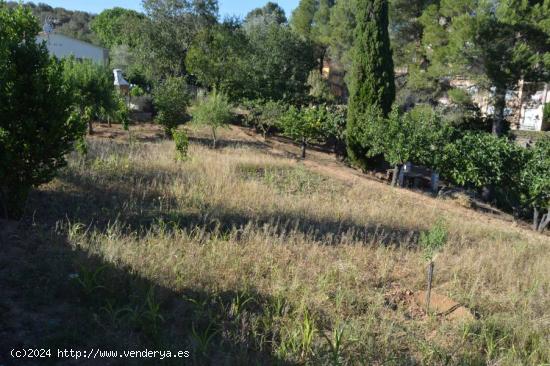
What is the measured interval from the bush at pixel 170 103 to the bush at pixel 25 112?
27.7ft

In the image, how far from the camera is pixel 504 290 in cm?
491

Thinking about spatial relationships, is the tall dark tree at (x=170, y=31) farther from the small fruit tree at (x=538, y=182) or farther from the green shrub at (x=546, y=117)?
the green shrub at (x=546, y=117)

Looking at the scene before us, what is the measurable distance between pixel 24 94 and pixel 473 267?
18.4ft

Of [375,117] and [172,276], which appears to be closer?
[172,276]

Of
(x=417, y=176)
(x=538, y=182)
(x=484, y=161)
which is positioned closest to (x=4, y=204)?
→ (x=538, y=182)

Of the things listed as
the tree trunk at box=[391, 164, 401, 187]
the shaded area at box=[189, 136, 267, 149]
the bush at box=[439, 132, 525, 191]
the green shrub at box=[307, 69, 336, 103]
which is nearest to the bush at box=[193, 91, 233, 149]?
the shaded area at box=[189, 136, 267, 149]

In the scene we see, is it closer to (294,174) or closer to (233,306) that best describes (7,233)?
(233,306)

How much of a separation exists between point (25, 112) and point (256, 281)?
134 inches

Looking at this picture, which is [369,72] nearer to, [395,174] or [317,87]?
[395,174]

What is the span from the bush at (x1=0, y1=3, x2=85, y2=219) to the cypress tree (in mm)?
10804

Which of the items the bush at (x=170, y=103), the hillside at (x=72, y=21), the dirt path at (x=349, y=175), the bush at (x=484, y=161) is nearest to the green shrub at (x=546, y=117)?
the dirt path at (x=349, y=175)

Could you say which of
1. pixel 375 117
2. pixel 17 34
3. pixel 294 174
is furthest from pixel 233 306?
pixel 375 117

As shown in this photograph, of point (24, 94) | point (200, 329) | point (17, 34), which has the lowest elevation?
point (200, 329)

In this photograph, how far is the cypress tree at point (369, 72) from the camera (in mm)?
14914
